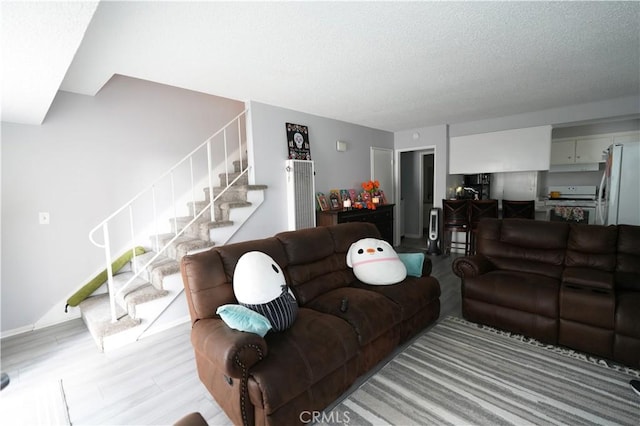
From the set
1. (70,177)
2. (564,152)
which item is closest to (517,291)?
(70,177)

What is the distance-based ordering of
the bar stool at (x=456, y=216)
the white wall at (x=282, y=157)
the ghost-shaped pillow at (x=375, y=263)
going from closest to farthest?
the ghost-shaped pillow at (x=375, y=263) < the white wall at (x=282, y=157) < the bar stool at (x=456, y=216)

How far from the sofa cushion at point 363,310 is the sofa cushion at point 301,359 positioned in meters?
0.10

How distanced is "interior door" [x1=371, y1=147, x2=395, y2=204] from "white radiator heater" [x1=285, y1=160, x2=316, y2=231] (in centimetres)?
181

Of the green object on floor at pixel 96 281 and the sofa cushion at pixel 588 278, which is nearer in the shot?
the sofa cushion at pixel 588 278

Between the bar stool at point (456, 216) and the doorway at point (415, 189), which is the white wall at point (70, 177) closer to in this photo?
the bar stool at point (456, 216)

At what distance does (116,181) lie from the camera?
3.36 metres

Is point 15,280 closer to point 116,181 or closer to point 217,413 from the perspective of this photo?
point 116,181

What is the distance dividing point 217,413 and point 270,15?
2.45m

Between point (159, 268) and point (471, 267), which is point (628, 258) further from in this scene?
point (159, 268)

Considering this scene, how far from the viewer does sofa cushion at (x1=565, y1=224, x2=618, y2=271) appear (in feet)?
8.28

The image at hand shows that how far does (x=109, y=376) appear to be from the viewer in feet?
6.88

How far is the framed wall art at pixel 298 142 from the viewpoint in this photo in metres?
4.04

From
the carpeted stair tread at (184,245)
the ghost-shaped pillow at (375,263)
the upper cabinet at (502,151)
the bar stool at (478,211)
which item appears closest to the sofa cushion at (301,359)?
the ghost-shaped pillow at (375,263)

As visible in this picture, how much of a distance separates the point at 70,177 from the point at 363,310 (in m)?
3.32
